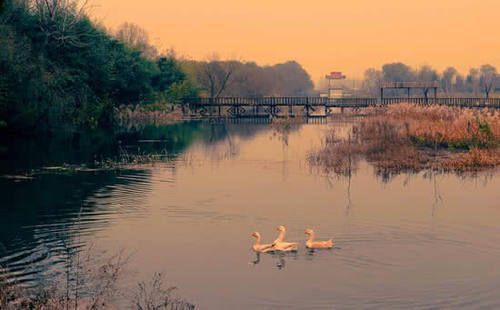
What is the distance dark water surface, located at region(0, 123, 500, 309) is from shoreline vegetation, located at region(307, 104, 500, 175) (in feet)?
4.83

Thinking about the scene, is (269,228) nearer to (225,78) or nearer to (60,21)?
(60,21)

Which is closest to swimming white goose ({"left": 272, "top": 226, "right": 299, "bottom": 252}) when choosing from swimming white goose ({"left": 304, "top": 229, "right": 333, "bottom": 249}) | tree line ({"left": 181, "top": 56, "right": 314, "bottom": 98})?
swimming white goose ({"left": 304, "top": 229, "right": 333, "bottom": 249})

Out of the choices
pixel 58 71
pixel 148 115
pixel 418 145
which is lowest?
pixel 418 145

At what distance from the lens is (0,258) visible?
15.9 m

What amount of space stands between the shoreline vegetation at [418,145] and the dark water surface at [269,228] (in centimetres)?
147

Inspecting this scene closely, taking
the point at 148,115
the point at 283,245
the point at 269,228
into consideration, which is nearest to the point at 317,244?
the point at 283,245

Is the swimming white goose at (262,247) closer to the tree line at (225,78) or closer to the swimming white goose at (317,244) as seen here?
the swimming white goose at (317,244)

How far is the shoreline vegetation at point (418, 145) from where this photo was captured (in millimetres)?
32188

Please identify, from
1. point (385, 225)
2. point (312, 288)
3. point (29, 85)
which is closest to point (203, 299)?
point (312, 288)

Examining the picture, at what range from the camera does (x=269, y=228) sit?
64.1 feet

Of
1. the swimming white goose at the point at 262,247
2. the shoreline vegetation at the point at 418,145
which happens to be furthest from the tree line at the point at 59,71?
the swimming white goose at the point at 262,247

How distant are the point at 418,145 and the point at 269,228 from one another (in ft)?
70.7

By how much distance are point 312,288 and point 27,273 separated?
584 centimetres

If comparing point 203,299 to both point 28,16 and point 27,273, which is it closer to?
point 27,273
